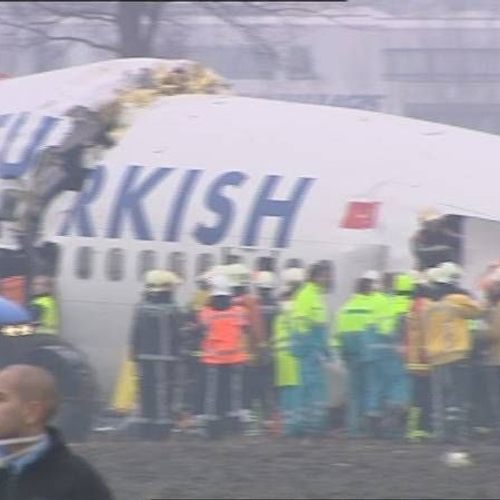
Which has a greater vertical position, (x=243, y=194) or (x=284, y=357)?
(x=243, y=194)

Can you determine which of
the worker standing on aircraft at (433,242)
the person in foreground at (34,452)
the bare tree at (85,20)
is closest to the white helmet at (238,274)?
the worker standing on aircraft at (433,242)

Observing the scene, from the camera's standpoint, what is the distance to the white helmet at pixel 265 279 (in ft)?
39.4

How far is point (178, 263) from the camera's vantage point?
12438mm

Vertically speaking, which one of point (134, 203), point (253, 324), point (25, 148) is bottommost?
point (253, 324)

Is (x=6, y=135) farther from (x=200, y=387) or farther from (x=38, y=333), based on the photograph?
(x=200, y=387)

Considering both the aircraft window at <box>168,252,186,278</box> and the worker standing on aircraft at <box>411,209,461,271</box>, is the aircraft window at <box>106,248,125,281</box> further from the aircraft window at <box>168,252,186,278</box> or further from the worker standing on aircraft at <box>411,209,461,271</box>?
the worker standing on aircraft at <box>411,209,461,271</box>

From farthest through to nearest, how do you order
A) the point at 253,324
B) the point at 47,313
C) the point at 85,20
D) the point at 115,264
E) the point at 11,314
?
the point at 115,264 → the point at 47,313 → the point at 11,314 → the point at 253,324 → the point at 85,20

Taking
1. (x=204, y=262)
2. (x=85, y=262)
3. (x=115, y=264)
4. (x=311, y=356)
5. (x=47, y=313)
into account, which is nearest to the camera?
(x=311, y=356)

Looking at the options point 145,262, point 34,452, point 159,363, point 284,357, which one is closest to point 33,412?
point 34,452

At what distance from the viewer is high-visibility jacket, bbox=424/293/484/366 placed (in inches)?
453

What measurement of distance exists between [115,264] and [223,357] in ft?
4.44

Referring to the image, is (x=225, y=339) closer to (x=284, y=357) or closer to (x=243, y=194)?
(x=284, y=357)

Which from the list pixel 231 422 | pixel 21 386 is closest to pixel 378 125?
pixel 231 422

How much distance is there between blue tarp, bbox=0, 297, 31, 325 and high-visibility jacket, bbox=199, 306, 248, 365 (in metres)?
1.29
